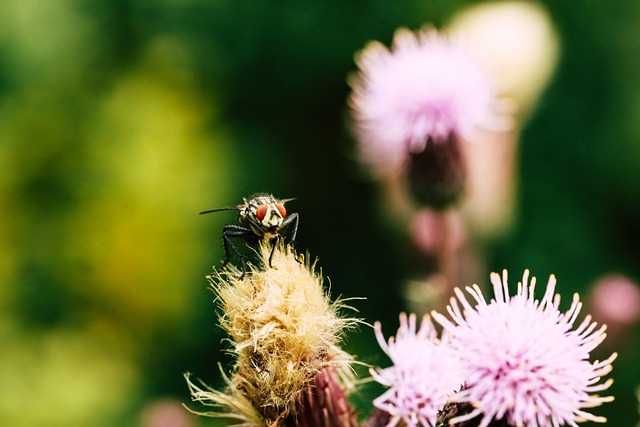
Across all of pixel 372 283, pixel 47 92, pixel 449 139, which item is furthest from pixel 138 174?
pixel 449 139

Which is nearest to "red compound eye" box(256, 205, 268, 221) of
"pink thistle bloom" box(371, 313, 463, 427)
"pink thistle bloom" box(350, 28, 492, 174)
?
"pink thistle bloom" box(371, 313, 463, 427)

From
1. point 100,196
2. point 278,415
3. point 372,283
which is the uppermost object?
point 100,196

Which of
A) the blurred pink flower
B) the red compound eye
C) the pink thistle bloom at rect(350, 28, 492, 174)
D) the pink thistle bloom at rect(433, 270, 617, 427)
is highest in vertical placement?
the pink thistle bloom at rect(350, 28, 492, 174)

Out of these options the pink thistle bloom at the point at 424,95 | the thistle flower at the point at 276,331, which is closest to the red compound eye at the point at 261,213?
the thistle flower at the point at 276,331

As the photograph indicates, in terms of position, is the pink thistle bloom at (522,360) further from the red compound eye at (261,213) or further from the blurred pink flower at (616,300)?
the blurred pink flower at (616,300)

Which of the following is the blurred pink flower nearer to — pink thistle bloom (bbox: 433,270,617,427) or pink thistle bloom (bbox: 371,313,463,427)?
pink thistle bloom (bbox: 371,313,463,427)

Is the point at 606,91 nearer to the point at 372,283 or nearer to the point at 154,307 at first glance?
the point at 372,283

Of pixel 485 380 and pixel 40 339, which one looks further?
pixel 40 339

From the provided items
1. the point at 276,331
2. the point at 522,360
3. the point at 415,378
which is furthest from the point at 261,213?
the point at 522,360
